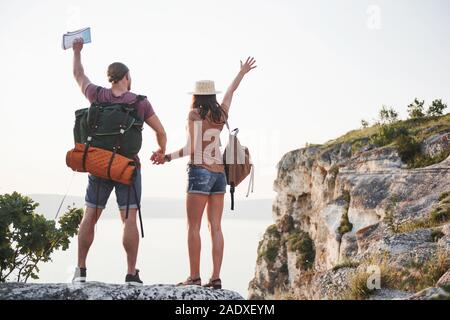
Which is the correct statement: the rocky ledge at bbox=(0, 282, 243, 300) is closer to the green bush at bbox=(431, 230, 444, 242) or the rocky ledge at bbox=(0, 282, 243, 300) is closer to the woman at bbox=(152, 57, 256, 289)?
the woman at bbox=(152, 57, 256, 289)

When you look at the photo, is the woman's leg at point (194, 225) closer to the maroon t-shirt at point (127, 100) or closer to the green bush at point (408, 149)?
the maroon t-shirt at point (127, 100)

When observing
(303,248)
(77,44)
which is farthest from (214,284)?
(303,248)

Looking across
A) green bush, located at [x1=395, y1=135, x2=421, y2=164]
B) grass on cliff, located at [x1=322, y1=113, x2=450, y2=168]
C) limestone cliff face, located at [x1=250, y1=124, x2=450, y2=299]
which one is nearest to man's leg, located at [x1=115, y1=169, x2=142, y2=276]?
limestone cliff face, located at [x1=250, y1=124, x2=450, y2=299]

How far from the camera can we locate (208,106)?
640cm

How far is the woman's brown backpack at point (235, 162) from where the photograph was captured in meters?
6.64

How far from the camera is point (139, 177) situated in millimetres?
6211

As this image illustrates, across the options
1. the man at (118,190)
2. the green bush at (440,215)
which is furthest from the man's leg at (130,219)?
the green bush at (440,215)

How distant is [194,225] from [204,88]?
1591mm

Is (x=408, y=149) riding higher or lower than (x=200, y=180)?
higher

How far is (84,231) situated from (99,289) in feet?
2.30

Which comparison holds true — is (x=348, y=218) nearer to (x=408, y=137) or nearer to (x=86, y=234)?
(x=408, y=137)
